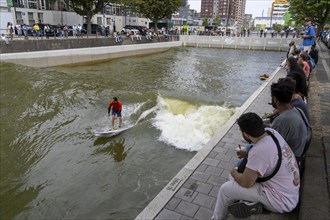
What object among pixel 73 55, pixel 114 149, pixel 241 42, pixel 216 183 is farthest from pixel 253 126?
pixel 241 42

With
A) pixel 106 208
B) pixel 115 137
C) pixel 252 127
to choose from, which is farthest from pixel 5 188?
pixel 252 127

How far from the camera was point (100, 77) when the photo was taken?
839 inches

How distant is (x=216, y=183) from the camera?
220 inches

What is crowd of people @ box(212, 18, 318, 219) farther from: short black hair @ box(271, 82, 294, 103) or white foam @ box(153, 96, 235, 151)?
white foam @ box(153, 96, 235, 151)

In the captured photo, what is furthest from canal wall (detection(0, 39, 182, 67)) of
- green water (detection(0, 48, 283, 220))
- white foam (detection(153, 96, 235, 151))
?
white foam (detection(153, 96, 235, 151))

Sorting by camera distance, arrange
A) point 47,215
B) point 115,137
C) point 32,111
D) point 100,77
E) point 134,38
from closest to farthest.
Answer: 1. point 47,215
2. point 115,137
3. point 32,111
4. point 100,77
5. point 134,38

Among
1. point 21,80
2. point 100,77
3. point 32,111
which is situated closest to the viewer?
point 32,111

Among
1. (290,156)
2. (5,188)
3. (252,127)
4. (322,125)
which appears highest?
(252,127)

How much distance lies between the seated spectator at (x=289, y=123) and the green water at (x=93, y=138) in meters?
3.66

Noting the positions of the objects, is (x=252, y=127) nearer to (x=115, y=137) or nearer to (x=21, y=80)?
(x=115, y=137)

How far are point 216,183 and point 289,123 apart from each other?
2.23 m

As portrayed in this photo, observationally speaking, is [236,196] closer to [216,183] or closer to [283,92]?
[283,92]

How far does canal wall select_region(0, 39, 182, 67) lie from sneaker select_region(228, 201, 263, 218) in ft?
75.2

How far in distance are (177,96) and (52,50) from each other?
51.9 feet
